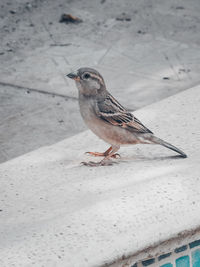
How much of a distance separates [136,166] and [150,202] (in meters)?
0.56

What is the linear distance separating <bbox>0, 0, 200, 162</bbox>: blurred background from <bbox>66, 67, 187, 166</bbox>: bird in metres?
1.47

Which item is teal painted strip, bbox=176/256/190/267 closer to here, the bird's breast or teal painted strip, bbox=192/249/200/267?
teal painted strip, bbox=192/249/200/267

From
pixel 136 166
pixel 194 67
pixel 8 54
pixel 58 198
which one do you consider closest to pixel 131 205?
pixel 58 198

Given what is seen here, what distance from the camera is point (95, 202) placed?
2729 millimetres

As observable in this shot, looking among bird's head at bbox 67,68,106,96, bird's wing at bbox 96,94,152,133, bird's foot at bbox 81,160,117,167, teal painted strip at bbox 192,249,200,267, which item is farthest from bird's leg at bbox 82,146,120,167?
teal painted strip at bbox 192,249,200,267

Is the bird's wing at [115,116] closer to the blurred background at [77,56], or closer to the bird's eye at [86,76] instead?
the bird's eye at [86,76]

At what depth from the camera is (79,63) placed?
6.04m

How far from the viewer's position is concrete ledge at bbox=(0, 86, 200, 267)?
238cm

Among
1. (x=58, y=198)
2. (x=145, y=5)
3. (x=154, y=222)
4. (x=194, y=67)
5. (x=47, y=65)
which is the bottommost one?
(x=154, y=222)

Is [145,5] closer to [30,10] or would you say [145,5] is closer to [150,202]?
[30,10]

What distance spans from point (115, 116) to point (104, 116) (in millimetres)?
68

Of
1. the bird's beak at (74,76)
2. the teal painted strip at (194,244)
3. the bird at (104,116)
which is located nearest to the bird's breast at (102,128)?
the bird at (104,116)

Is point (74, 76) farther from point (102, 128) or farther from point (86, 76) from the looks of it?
point (102, 128)

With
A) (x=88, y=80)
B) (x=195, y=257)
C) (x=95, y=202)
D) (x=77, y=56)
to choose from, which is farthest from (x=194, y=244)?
(x=77, y=56)
